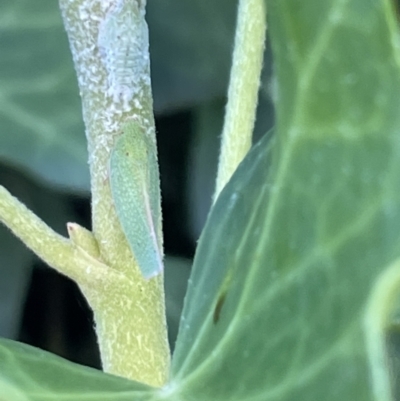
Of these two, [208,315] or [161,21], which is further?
[161,21]

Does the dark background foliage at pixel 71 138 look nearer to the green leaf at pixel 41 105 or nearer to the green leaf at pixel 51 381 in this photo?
the green leaf at pixel 41 105

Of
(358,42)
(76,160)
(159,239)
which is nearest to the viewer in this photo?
(358,42)

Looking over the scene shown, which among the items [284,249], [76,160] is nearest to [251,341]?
[284,249]

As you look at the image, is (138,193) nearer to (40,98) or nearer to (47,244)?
(47,244)

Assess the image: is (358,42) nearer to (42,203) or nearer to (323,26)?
(323,26)

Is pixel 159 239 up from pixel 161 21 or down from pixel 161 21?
down

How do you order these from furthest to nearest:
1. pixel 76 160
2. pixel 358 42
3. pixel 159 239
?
pixel 76 160 → pixel 159 239 → pixel 358 42
